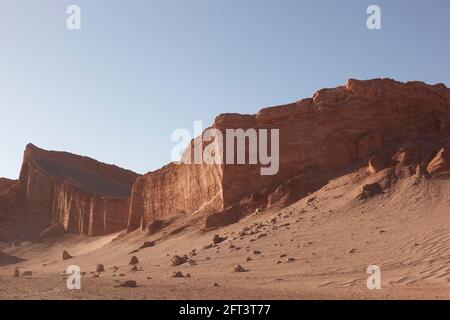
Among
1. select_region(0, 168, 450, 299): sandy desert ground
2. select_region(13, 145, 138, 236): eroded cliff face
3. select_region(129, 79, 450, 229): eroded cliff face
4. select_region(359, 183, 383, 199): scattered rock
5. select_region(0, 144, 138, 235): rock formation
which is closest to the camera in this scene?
select_region(0, 168, 450, 299): sandy desert ground

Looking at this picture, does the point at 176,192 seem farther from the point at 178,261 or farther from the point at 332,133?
the point at 178,261

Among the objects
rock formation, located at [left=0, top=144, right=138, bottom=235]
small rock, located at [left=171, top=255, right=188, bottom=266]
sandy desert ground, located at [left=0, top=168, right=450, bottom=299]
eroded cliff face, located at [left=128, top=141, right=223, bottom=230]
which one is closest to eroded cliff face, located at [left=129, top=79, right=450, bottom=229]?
eroded cliff face, located at [left=128, top=141, right=223, bottom=230]

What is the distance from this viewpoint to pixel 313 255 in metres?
15.0

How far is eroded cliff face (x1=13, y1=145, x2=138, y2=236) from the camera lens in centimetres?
4378

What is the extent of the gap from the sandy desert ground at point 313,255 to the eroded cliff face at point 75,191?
1929 cm

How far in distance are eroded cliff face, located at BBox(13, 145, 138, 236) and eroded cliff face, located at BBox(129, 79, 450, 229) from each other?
1932 centimetres

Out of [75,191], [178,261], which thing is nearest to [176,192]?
[178,261]

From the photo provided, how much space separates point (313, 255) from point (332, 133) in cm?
1029

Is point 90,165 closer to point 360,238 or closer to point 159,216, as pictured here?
point 159,216

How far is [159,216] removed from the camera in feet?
116

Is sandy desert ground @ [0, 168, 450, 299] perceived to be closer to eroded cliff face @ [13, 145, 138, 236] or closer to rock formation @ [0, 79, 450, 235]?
rock formation @ [0, 79, 450, 235]

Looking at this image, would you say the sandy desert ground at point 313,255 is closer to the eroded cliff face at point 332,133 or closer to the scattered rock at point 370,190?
the scattered rock at point 370,190
